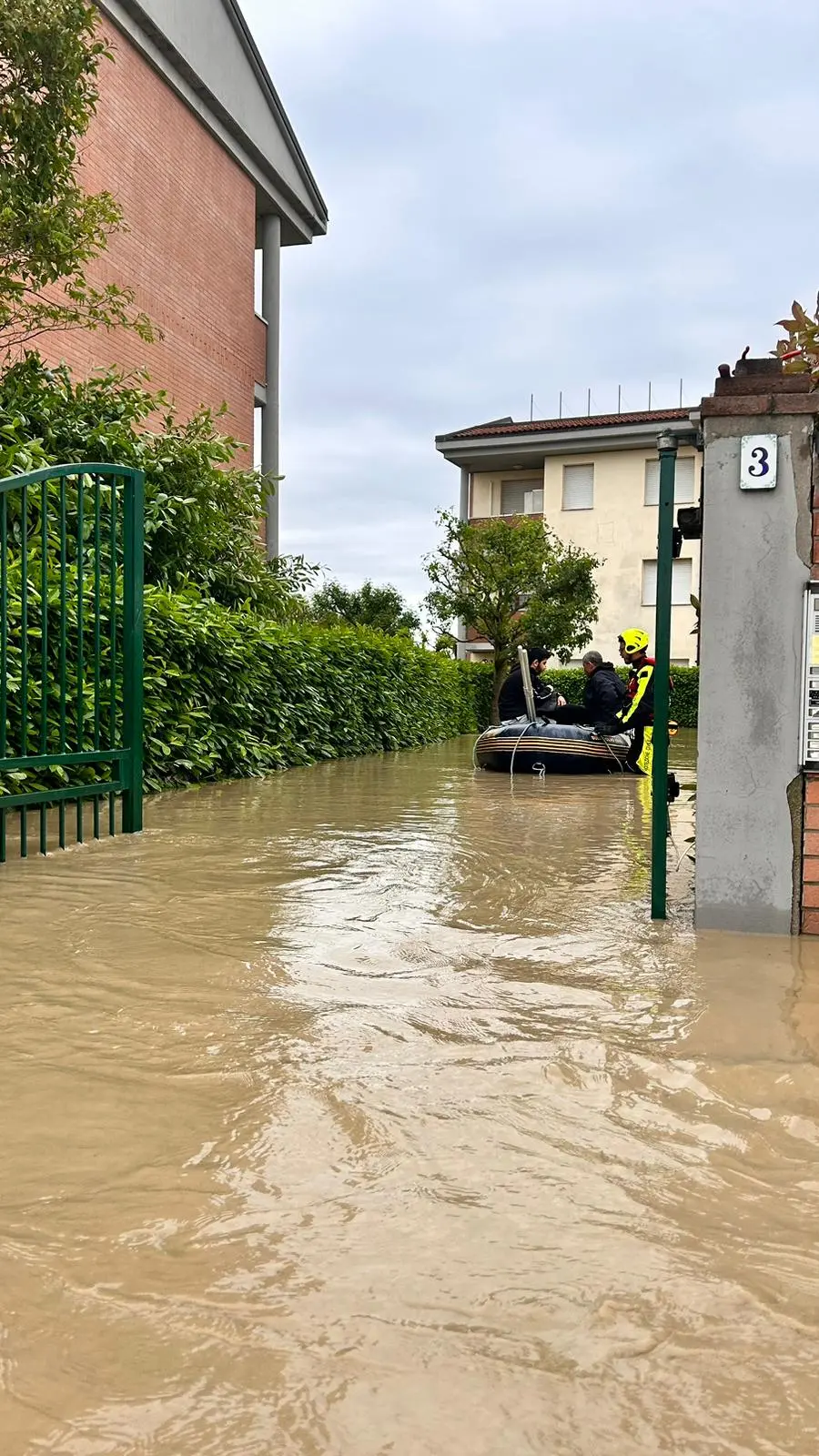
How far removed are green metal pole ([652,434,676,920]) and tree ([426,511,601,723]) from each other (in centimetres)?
2550

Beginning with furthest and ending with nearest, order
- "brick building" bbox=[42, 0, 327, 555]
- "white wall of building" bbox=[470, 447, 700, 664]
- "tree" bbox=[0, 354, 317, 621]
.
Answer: "white wall of building" bbox=[470, 447, 700, 664] < "brick building" bbox=[42, 0, 327, 555] < "tree" bbox=[0, 354, 317, 621]

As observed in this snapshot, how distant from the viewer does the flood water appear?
1.82 metres

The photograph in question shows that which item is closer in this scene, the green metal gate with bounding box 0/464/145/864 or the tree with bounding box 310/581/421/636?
A: the green metal gate with bounding box 0/464/145/864

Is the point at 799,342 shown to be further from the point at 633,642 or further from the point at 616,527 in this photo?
the point at 616,527

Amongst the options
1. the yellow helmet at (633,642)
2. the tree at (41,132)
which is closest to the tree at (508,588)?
the yellow helmet at (633,642)

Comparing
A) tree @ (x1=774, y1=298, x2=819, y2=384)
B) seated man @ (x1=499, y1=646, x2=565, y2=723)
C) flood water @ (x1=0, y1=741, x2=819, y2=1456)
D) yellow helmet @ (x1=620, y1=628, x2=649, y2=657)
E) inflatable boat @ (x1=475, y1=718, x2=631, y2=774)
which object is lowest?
flood water @ (x1=0, y1=741, x2=819, y2=1456)

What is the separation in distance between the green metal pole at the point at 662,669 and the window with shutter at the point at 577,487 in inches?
1421

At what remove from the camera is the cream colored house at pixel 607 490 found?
39188mm

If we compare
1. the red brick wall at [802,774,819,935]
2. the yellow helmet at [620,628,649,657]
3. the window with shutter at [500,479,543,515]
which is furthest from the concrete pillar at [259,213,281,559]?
the window with shutter at [500,479,543,515]

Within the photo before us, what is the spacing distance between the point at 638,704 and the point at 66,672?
7866 mm

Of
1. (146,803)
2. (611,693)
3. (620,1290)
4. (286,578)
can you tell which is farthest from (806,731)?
(286,578)

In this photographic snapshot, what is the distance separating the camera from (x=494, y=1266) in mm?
2205

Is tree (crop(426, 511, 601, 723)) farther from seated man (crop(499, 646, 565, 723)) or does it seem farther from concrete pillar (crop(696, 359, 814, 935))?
concrete pillar (crop(696, 359, 814, 935))

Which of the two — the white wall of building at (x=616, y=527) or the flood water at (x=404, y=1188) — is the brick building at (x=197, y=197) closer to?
the flood water at (x=404, y=1188)
